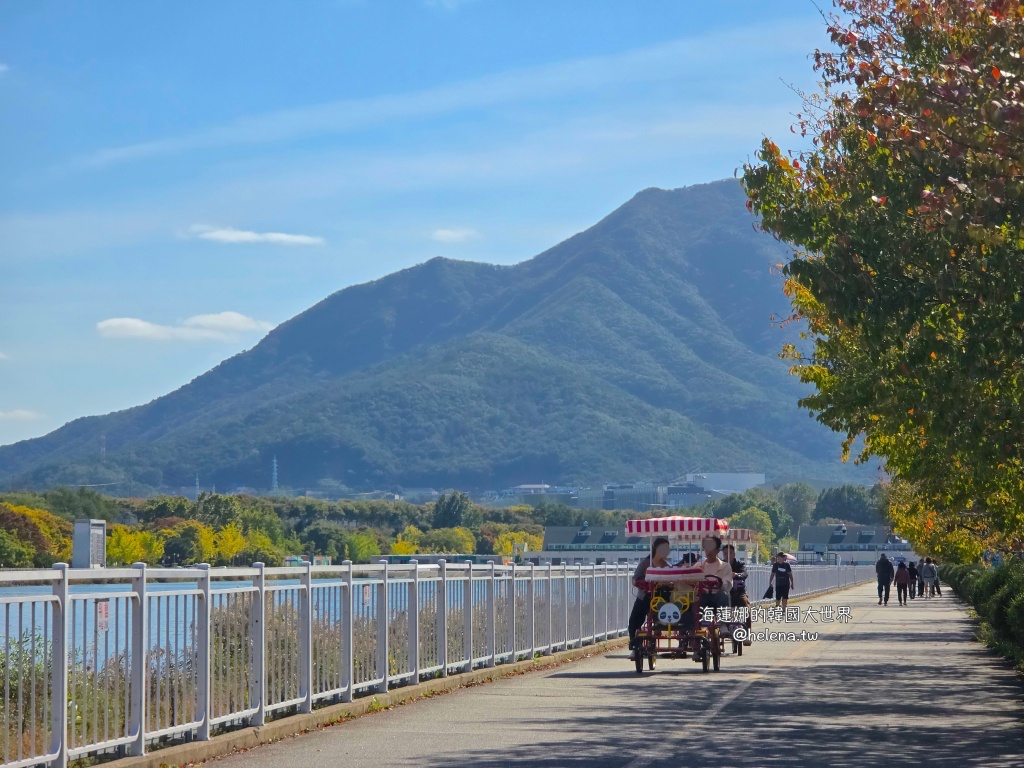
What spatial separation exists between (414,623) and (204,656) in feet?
17.7

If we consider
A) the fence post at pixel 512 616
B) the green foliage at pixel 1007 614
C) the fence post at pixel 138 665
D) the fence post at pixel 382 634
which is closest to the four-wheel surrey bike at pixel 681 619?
the fence post at pixel 512 616

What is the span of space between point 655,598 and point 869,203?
6.63 metres

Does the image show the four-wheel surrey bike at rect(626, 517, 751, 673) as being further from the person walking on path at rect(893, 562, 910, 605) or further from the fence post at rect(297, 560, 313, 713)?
the person walking on path at rect(893, 562, 910, 605)

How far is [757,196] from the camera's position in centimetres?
1717

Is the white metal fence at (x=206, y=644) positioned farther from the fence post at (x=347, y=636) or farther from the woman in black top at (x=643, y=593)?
the woman in black top at (x=643, y=593)

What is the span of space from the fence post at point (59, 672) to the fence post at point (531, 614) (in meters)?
12.9

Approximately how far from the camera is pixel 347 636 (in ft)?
47.6

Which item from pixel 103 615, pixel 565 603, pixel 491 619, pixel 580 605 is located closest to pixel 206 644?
pixel 103 615

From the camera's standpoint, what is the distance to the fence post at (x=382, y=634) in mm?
15570

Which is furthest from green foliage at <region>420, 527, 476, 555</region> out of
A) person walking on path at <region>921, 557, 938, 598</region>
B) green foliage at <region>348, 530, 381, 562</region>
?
person walking on path at <region>921, 557, 938, 598</region>

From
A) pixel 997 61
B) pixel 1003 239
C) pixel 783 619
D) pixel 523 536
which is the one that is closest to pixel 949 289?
pixel 1003 239

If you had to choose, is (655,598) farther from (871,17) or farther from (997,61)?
(997,61)

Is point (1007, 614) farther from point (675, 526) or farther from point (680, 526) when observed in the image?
point (675, 526)

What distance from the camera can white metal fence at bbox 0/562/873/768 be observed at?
9219mm
